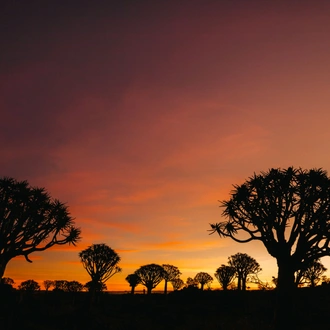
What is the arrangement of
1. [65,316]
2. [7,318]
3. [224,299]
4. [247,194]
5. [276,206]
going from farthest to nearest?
[224,299] < [65,316] < [247,194] < [276,206] < [7,318]

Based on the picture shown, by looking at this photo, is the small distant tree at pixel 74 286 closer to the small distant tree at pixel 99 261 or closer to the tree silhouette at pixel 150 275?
the tree silhouette at pixel 150 275

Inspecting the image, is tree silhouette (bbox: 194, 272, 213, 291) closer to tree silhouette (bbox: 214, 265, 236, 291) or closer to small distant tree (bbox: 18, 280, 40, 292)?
tree silhouette (bbox: 214, 265, 236, 291)

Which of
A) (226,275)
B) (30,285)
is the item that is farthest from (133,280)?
(30,285)

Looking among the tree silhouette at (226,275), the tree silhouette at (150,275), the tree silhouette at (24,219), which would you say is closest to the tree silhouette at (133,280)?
the tree silhouette at (150,275)

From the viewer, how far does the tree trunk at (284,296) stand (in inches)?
581

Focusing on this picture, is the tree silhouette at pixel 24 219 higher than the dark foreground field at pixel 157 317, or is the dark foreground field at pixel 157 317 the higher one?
the tree silhouette at pixel 24 219

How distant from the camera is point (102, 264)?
129 ft

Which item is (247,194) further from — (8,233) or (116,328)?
(8,233)

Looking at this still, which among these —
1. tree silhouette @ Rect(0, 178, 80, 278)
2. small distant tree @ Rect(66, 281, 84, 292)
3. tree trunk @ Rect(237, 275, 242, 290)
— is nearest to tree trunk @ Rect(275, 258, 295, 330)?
tree silhouette @ Rect(0, 178, 80, 278)

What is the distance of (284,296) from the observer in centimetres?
1521

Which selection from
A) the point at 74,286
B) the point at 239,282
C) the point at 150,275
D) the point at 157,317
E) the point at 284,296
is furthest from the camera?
the point at 74,286

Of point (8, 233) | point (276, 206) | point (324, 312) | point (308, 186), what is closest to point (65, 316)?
point (8, 233)

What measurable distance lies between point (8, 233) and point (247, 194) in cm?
1365

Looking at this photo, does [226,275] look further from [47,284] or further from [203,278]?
[47,284]
